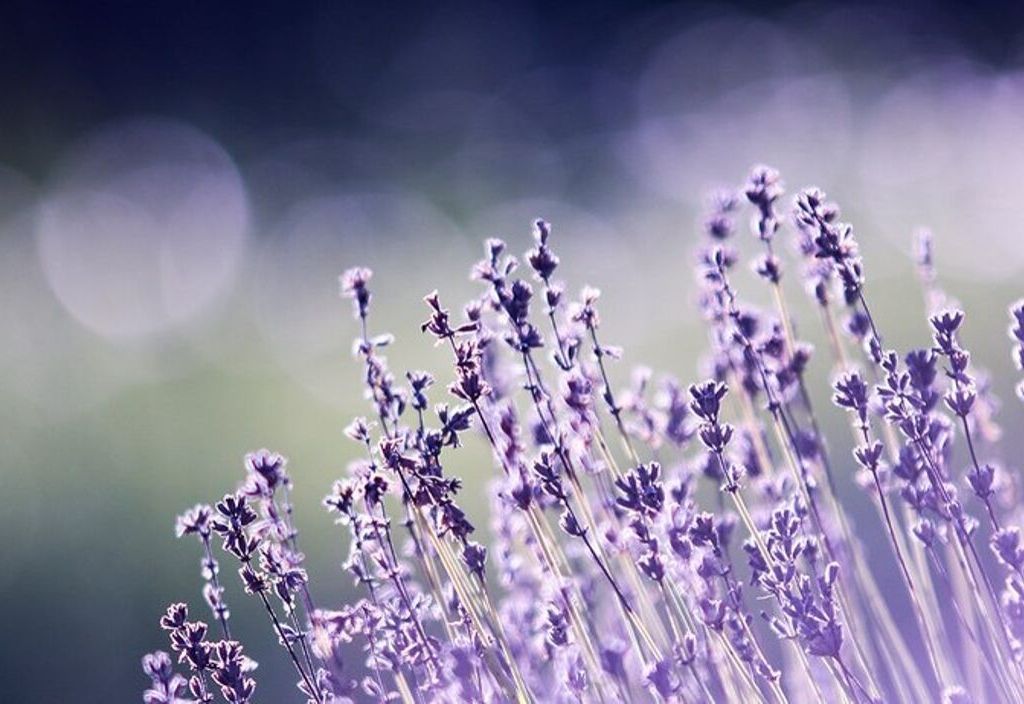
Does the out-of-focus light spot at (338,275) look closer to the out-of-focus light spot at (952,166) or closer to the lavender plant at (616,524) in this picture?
the out-of-focus light spot at (952,166)

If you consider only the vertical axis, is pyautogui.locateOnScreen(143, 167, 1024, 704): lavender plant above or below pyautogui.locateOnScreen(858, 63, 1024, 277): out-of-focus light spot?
below

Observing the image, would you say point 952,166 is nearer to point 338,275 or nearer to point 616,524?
point 338,275

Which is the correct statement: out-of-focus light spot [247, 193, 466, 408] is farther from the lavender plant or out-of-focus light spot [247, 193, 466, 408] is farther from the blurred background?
the lavender plant

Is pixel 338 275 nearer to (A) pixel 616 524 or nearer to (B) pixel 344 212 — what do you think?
(B) pixel 344 212

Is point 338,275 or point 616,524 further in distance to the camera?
point 338,275

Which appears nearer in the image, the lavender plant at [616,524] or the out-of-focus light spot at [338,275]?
the lavender plant at [616,524]

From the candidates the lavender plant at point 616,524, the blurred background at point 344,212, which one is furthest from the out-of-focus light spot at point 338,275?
the lavender plant at point 616,524

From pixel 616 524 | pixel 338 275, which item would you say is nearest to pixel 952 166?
pixel 338 275

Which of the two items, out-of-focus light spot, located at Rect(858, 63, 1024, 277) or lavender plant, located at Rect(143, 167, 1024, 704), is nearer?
lavender plant, located at Rect(143, 167, 1024, 704)

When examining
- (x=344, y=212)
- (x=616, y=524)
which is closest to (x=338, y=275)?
(x=344, y=212)

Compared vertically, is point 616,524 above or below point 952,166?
below

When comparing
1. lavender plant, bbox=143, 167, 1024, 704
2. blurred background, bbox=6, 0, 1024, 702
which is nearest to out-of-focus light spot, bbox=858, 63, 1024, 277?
blurred background, bbox=6, 0, 1024, 702

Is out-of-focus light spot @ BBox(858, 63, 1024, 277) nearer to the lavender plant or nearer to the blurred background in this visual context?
the blurred background
